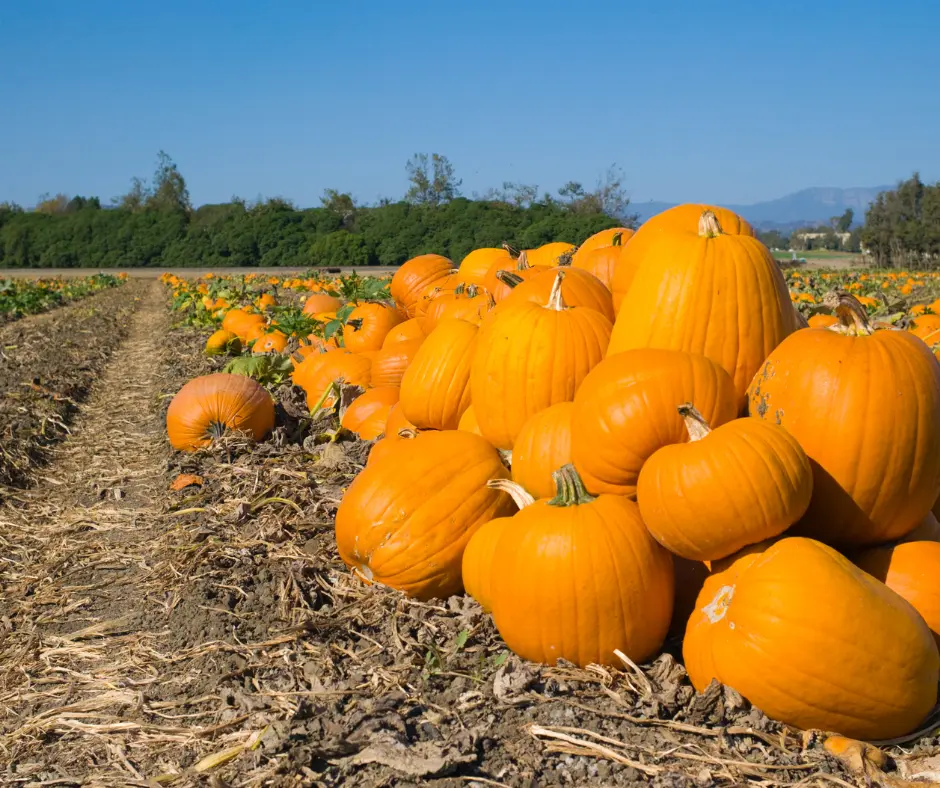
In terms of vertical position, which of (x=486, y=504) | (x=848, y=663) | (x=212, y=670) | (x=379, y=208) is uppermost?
(x=379, y=208)

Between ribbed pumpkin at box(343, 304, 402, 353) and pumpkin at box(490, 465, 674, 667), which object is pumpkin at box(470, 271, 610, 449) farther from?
ribbed pumpkin at box(343, 304, 402, 353)

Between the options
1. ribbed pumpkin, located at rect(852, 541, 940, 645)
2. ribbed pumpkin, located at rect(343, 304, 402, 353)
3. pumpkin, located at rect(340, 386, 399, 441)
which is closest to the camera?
ribbed pumpkin, located at rect(852, 541, 940, 645)

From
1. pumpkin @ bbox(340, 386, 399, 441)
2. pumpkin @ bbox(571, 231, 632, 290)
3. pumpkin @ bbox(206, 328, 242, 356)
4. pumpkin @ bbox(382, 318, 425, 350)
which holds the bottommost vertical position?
pumpkin @ bbox(340, 386, 399, 441)

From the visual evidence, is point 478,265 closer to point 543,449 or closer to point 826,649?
point 543,449

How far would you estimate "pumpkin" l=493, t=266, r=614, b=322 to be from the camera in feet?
11.9

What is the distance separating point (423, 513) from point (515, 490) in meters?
0.37

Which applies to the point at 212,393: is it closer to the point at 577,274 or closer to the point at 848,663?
the point at 577,274

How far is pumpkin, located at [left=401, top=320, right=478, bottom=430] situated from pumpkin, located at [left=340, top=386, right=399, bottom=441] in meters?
1.08

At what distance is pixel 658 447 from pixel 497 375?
95 centimetres

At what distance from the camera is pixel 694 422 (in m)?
2.48

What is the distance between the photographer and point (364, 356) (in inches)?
250

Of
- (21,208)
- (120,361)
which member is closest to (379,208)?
(21,208)

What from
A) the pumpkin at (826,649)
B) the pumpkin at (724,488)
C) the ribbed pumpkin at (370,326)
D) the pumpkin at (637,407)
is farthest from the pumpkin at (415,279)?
the pumpkin at (826,649)

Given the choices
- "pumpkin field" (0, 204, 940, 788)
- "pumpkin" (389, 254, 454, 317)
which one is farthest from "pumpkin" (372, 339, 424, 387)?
"pumpkin" (389, 254, 454, 317)
